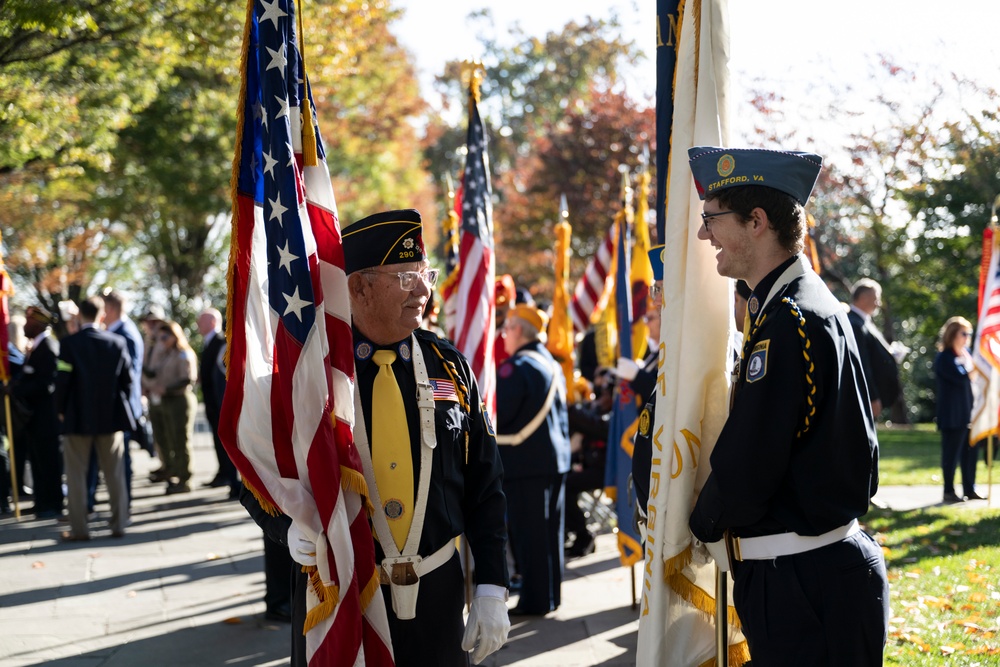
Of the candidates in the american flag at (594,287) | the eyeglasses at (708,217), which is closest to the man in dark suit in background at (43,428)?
the american flag at (594,287)

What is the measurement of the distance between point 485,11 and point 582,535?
40681 millimetres

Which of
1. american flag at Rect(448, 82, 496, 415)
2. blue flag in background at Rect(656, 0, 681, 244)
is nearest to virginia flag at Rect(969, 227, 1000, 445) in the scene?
american flag at Rect(448, 82, 496, 415)

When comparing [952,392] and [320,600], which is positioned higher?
[320,600]

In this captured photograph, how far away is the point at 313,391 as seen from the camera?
11.0 ft

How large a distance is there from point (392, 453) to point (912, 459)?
14.3 metres

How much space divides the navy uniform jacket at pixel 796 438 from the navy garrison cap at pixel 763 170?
39cm

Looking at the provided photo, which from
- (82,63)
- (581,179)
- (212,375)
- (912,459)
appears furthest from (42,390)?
(581,179)

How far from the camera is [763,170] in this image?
3.14 m

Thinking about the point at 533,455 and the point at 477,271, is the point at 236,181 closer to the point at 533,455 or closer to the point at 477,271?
the point at 477,271

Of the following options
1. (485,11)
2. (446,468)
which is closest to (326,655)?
(446,468)

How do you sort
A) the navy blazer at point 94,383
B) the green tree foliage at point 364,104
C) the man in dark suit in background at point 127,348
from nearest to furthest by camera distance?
the navy blazer at point 94,383 < the man in dark suit in background at point 127,348 < the green tree foliage at point 364,104

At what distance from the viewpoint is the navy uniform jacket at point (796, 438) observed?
291 cm

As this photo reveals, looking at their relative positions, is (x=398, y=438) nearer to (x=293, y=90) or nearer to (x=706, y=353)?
(x=706, y=353)

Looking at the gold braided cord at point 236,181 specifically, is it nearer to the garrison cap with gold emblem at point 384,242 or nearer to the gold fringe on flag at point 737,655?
the garrison cap with gold emblem at point 384,242
